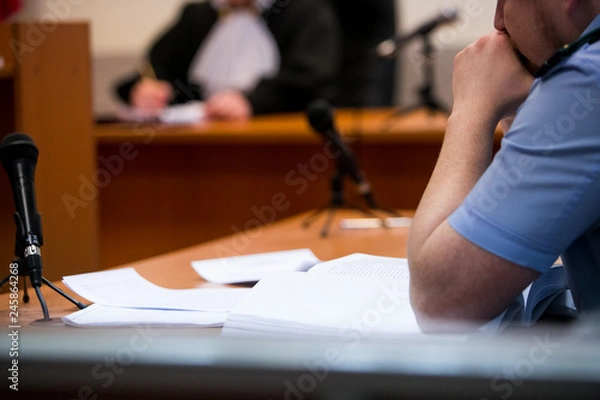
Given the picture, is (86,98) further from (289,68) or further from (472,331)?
(289,68)

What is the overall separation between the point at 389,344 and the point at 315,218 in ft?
4.97

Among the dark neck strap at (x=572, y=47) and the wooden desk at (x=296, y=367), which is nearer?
the wooden desk at (x=296, y=367)

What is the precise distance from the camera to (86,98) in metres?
1.83

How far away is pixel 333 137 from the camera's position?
1.56 metres

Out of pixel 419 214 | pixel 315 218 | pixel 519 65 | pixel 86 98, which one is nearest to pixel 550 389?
pixel 419 214

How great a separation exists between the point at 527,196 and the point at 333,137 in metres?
0.92

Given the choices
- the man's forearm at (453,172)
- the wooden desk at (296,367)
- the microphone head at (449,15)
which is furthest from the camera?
the microphone head at (449,15)

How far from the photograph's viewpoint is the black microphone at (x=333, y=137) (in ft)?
4.95

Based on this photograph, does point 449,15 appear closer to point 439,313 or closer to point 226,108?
point 226,108

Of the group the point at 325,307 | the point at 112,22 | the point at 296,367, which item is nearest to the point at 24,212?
the point at 325,307

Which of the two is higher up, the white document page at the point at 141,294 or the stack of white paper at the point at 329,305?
the stack of white paper at the point at 329,305

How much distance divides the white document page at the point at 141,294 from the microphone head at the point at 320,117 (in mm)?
567

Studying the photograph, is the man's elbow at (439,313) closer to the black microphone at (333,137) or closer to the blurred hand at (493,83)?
the blurred hand at (493,83)

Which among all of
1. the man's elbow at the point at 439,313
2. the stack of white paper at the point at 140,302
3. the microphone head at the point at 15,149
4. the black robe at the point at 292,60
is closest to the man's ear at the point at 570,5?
the man's elbow at the point at 439,313
